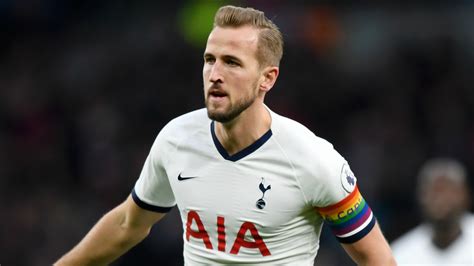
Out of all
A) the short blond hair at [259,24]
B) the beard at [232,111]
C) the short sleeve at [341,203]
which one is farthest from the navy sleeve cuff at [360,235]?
the short blond hair at [259,24]

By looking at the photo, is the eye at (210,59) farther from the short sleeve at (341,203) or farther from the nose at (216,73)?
the short sleeve at (341,203)

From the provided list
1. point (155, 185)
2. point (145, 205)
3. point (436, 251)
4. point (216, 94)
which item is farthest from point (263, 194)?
point (436, 251)

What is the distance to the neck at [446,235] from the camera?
28.9ft

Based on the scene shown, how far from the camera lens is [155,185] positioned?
5453 mm

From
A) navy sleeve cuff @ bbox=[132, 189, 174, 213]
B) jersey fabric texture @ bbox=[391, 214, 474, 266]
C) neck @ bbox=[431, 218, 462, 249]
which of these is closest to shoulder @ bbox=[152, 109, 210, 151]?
navy sleeve cuff @ bbox=[132, 189, 174, 213]

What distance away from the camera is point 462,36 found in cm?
1609

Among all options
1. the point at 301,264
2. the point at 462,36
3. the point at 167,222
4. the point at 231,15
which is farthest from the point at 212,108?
the point at 462,36

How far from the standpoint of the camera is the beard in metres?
4.91

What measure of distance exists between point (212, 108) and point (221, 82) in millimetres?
121

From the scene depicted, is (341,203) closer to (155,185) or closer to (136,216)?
(155,185)

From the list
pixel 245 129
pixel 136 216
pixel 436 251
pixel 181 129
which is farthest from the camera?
pixel 436 251

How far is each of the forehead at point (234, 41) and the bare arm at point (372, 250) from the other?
0.99 meters

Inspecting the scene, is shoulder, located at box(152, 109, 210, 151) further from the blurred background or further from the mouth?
the blurred background

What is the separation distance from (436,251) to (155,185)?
3.97 meters
